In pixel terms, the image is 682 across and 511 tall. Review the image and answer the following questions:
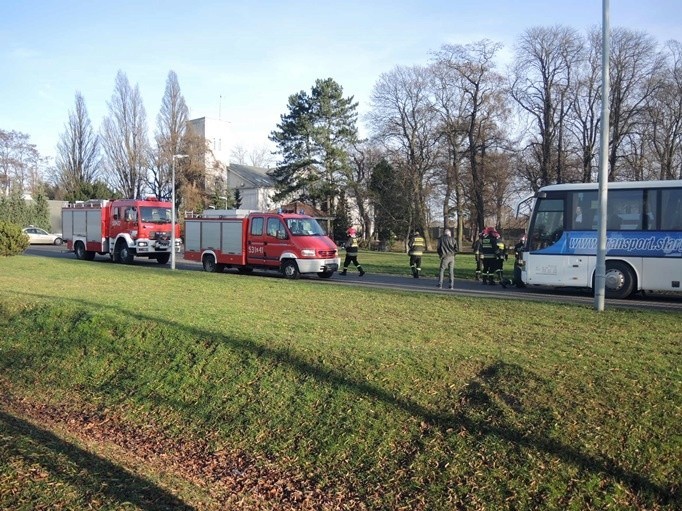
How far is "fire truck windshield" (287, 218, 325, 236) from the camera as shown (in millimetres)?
21328

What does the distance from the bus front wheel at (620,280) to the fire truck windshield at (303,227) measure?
9.92 m

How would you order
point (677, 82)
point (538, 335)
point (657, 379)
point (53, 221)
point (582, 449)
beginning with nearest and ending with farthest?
point (582, 449) → point (657, 379) → point (538, 335) → point (677, 82) → point (53, 221)

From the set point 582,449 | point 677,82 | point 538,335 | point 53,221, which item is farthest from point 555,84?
point 53,221

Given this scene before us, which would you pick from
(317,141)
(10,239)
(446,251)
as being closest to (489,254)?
(446,251)

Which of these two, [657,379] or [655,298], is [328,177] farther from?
[657,379]

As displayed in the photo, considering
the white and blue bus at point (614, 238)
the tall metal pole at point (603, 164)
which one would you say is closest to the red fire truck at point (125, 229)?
the white and blue bus at point (614, 238)

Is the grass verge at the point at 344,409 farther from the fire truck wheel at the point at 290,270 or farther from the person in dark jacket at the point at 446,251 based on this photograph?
the fire truck wheel at the point at 290,270

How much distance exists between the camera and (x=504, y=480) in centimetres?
532

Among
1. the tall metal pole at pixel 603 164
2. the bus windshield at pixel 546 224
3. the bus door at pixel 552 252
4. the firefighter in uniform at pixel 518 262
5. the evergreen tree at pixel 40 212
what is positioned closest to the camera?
the tall metal pole at pixel 603 164

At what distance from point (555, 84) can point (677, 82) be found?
843 cm

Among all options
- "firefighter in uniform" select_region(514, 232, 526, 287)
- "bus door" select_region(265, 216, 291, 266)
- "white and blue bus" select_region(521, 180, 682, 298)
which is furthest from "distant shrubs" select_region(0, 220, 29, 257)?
"white and blue bus" select_region(521, 180, 682, 298)

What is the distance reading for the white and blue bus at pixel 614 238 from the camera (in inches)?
605

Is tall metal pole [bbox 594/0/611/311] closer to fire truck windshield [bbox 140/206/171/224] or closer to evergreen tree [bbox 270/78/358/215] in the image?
fire truck windshield [bbox 140/206/171/224]

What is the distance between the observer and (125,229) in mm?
27906
